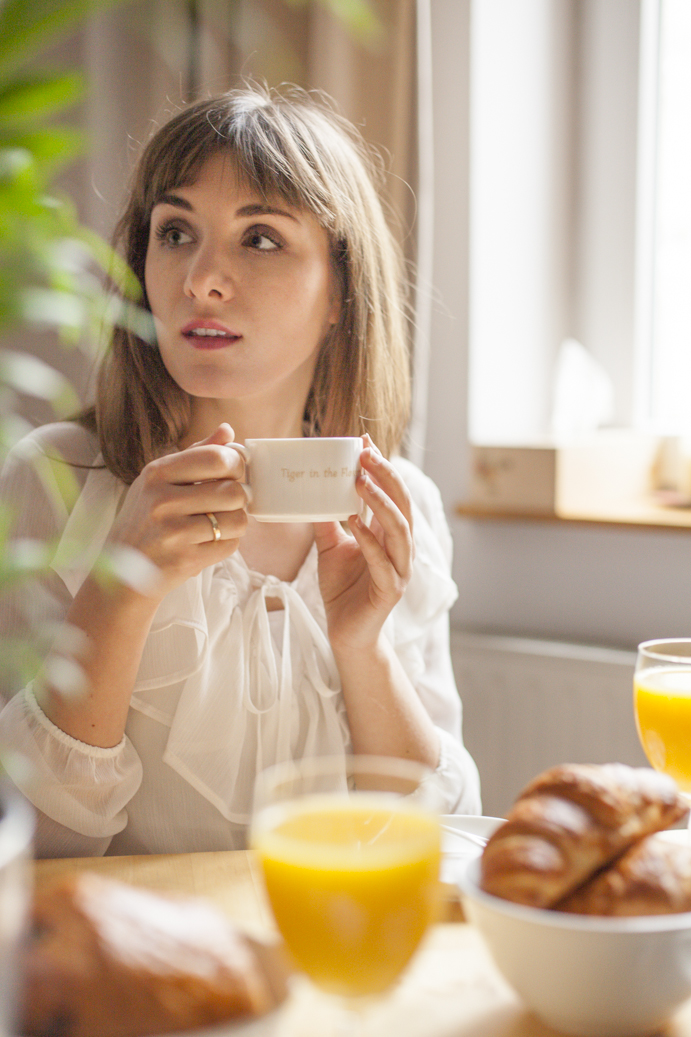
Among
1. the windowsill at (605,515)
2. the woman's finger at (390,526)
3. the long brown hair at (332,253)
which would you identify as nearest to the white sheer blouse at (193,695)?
the long brown hair at (332,253)

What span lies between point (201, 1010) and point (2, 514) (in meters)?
0.23

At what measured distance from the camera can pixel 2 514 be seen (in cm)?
36

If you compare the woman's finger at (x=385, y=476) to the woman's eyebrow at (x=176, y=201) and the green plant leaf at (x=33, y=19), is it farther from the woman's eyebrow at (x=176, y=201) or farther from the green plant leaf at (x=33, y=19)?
the green plant leaf at (x=33, y=19)

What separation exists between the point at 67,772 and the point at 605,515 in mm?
1247

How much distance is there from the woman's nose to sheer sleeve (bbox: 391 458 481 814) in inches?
16.7

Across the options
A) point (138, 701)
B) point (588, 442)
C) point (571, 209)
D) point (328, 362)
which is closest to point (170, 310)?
point (328, 362)

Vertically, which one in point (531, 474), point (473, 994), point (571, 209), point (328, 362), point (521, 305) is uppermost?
point (571, 209)

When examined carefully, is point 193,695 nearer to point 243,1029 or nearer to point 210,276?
point 210,276

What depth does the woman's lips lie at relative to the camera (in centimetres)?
115

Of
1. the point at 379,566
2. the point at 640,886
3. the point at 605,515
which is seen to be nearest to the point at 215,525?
the point at 379,566

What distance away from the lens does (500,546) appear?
2.09m

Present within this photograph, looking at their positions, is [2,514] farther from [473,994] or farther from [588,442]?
[588,442]

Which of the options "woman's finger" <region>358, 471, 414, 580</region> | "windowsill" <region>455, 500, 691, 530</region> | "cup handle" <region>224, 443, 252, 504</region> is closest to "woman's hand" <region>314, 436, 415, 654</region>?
"woman's finger" <region>358, 471, 414, 580</region>

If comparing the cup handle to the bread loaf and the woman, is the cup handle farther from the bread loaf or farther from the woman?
the bread loaf
